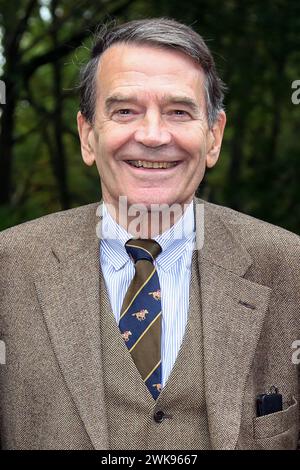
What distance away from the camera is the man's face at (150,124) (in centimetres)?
243

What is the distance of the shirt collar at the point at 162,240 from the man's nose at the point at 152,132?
34 cm

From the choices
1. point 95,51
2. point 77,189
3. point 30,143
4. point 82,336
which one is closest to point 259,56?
point 77,189

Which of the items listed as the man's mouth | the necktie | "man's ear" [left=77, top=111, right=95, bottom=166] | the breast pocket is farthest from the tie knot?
the breast pocket

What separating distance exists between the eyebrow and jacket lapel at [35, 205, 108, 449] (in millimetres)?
481

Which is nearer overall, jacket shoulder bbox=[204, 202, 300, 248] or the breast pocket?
the breast pocket

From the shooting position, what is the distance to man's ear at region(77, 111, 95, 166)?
8.93ft

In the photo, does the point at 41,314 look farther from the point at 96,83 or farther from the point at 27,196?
the point at 27,196

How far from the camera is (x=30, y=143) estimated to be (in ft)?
41.8

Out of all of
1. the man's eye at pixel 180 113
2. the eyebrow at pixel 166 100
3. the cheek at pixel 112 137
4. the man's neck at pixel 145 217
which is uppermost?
the eyebrow at pixel 166 100

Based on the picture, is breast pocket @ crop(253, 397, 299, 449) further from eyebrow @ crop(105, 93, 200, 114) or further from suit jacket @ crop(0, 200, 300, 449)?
eyebrow @ crop(105, 93, 200, 114)

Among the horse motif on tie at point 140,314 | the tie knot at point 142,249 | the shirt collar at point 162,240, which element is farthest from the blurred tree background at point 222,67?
the horse motif on tie at point 140,314

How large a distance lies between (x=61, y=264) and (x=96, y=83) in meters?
0.66

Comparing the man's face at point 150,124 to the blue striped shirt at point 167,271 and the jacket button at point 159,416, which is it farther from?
the jacket button at point 159,416

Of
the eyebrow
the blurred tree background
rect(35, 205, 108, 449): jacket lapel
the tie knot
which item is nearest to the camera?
rect(35, 205, 108, 449): jacket lapel
